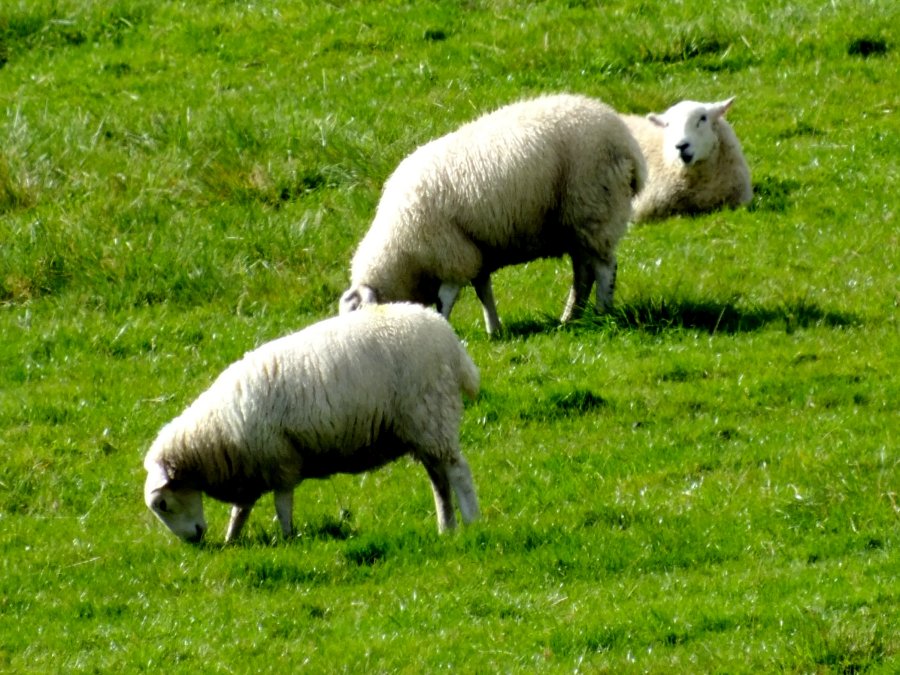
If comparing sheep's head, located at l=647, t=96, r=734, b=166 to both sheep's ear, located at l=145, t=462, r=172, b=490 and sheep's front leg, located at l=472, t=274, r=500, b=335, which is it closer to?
sheep's front leg, located at l=472, t=274, r=500, b=335

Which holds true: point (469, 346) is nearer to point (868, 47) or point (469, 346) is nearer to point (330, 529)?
point (330, 529)

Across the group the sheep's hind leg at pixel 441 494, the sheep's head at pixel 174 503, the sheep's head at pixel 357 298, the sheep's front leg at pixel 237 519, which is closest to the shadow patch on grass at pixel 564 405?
the sheep's head at pixel 357 298

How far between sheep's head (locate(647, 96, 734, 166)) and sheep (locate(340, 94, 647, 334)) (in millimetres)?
2162

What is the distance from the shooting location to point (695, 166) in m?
13.6

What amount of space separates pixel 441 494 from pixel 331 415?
700 millimetres

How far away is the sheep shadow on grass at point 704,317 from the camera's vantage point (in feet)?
35.9

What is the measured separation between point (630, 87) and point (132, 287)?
5279 millimetres

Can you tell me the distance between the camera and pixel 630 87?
15.9 meters

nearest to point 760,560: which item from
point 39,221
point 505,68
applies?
point 39,221

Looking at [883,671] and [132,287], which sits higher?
[883,671]

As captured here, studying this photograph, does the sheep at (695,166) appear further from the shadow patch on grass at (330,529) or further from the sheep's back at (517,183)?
the shadow patch on grass at (330,529)

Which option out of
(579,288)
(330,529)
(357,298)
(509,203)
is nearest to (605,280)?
(579,288)

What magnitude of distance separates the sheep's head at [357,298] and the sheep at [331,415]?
1.97 meters

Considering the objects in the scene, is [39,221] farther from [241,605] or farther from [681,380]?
[241,605]
